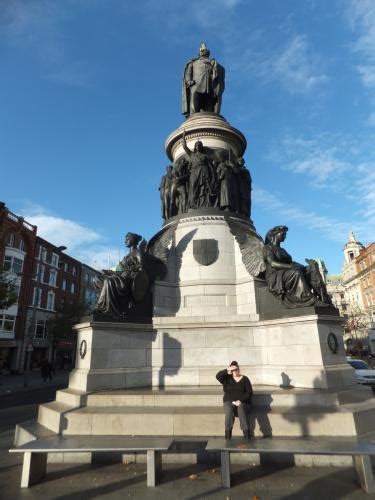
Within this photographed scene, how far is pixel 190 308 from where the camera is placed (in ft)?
33.5

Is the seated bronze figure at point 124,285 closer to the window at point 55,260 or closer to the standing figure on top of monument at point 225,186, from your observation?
the standing figure on top of monument at point 225,186

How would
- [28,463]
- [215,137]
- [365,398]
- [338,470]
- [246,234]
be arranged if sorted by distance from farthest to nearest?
[215,137]
[246,234]
[365,398]
[338,470]
[28,463]

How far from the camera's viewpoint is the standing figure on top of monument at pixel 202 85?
15547 millimetres

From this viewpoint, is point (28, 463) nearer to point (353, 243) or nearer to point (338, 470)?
point (338, 470)

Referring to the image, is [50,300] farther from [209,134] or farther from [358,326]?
[358,326]

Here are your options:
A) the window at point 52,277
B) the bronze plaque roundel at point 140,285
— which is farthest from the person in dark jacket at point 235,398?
the window at point 52,277

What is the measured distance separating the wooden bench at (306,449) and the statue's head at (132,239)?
638 centimetres

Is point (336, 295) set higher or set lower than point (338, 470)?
higher

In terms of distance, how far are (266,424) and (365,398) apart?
264 cm

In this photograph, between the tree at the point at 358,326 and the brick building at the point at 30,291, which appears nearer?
the brick building at the point at 30,291

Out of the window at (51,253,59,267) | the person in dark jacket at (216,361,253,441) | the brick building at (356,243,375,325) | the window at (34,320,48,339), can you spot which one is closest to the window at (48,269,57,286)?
the window at (51,253,59,267)

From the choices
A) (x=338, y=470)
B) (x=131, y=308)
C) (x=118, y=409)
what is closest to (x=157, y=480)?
(x=118, y=409)

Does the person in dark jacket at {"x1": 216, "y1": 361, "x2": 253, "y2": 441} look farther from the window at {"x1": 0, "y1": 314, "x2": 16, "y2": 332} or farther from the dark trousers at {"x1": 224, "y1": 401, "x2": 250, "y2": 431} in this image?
the window at {"x1": 0, "y1": 314, "x2": 16, "y2": 332}

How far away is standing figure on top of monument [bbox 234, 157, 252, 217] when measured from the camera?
1262 cm
